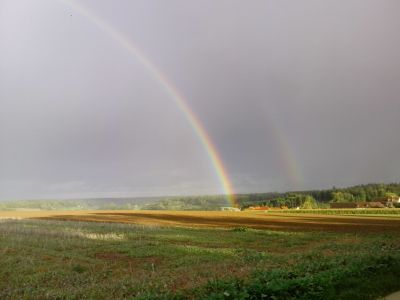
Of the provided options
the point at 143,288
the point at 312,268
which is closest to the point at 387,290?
the point at 312,268

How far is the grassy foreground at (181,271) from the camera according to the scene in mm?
11227

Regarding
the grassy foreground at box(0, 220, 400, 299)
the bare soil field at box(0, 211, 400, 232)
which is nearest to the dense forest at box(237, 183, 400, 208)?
the bare soil field at box(0, 211, 400, 232)

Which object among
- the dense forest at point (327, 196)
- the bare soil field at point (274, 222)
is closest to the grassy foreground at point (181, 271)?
the bare soil field at point (274, 222)

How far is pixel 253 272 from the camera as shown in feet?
45.9

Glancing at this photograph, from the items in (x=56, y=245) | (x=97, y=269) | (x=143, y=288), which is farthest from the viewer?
(x=56, y=245)

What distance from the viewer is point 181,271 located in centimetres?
1747

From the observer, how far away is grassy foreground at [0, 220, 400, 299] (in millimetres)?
11227

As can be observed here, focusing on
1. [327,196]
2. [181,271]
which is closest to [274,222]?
[181,271]

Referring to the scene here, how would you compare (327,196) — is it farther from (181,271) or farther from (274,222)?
(181,271)

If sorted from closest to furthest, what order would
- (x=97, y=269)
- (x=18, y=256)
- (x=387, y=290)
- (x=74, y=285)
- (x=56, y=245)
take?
1. (x=387, y=290)
2. (x=74, y=285)
3. (x=97, y=269)
4. (x=18, y=256)
5. (x=56, y=245)

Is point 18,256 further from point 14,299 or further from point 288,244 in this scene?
point 288,244

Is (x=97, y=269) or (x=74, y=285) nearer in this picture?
(x=74, y=285)

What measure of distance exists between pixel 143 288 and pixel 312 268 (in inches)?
217

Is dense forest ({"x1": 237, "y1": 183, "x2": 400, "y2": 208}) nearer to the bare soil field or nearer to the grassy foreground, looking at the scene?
the bare soil field
